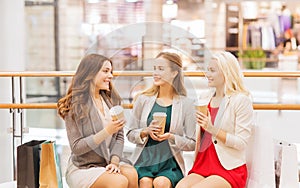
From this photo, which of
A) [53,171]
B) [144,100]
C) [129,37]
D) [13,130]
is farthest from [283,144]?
[13,130]

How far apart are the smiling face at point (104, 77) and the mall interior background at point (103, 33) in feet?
4.65

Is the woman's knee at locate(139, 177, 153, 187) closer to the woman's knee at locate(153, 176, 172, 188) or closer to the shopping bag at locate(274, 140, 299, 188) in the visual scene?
the woman's knee at locate(153, 176, 172, 188)

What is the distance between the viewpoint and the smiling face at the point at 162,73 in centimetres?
210

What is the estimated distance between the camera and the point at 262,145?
7.41 feet

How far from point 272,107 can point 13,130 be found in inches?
64.6

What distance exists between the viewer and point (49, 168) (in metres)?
2.29

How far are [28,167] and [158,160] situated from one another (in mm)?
594

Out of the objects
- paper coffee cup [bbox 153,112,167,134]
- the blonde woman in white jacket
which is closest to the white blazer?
the blonde woman in white jacket

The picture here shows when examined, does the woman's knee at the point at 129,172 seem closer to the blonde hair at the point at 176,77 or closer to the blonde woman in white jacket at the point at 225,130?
the blonde woman in white jacket at the point at 225,130

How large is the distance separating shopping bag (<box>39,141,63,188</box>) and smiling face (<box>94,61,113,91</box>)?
1.25 feet

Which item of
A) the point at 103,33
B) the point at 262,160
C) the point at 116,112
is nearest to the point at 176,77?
the point at 116,112

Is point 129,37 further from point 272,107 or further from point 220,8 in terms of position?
point 220,8

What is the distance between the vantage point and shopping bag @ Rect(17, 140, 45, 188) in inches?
90.1

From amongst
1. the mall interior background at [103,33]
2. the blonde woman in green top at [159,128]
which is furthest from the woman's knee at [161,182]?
the mall interior background at [103,33]
